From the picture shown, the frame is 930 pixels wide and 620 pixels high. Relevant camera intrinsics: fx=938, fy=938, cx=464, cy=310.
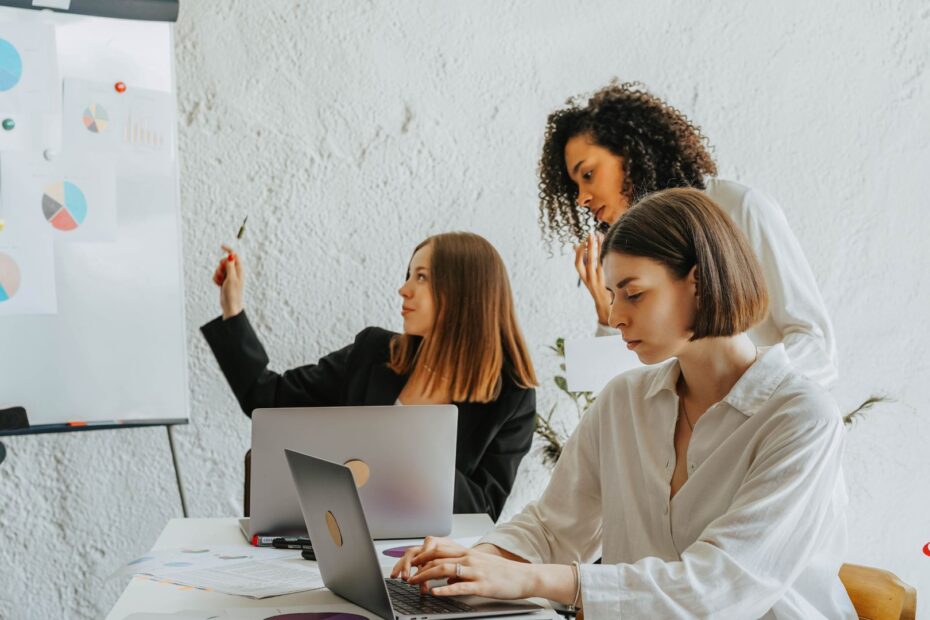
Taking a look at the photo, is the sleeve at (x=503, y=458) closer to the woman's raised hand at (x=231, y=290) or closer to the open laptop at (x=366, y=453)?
the open laptop at (x=366, y=453)

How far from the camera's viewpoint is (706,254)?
122 cm

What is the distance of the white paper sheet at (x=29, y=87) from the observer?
7.32ft

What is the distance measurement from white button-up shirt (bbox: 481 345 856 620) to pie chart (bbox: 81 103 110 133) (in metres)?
1.53

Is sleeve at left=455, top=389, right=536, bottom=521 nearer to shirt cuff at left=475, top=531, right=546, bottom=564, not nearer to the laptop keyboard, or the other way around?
shirt cuff at left=475, top=531, right=546, bottom=564

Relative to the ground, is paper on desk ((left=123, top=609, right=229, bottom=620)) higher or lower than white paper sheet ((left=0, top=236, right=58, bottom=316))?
lower

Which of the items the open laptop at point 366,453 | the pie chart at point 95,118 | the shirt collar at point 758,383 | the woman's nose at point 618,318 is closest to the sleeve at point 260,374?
the pie chart at point 95,118

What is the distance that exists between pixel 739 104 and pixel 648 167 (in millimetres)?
896

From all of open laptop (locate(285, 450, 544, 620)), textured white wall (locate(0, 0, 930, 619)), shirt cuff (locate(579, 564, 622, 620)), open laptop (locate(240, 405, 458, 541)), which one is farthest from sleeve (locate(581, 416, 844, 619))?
textured white wall (locate(0, 0, 930, 619))

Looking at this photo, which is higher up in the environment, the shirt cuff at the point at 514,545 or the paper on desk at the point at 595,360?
the paper on desk at the point at 595,360

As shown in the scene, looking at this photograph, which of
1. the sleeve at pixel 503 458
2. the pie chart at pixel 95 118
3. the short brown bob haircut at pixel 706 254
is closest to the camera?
the short brown bob haircut at pixel 706 254

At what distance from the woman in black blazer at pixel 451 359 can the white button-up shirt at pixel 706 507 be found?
0.74 metres

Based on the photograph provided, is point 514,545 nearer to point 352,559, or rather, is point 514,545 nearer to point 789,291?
point 352,559

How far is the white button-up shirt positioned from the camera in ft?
3.61

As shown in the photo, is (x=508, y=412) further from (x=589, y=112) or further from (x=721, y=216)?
(x=721, y=216)
